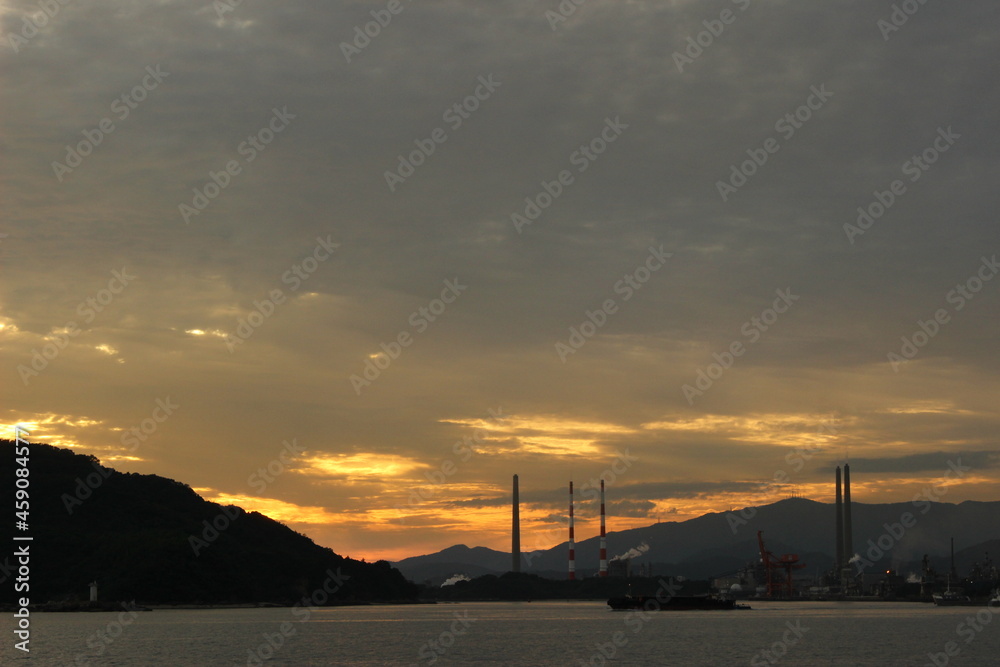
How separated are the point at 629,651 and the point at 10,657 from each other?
6547cm

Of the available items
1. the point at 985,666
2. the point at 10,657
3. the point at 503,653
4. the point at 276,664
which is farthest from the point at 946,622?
the point at 10,657

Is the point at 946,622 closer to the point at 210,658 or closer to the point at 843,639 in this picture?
the point at 843,639

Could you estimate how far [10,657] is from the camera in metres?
99.7

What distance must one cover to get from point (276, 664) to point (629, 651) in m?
40.8

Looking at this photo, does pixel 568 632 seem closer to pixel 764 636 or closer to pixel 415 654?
pixel 764 636

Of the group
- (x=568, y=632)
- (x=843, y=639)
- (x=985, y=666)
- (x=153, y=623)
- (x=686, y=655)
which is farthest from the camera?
(x=153, y=623)

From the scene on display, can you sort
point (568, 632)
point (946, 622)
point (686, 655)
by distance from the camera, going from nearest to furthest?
point (686, 655) → point (568, 632) → point (946, 622)

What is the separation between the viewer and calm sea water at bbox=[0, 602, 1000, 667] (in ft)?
342

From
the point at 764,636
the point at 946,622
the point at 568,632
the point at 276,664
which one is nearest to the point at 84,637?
the point at 276,664

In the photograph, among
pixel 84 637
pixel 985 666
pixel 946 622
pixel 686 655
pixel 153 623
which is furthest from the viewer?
pixel 946 622

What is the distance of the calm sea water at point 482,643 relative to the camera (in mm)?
104312

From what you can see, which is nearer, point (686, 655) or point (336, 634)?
point (686, 655)

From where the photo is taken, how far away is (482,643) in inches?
5172

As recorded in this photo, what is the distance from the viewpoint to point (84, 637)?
130m
